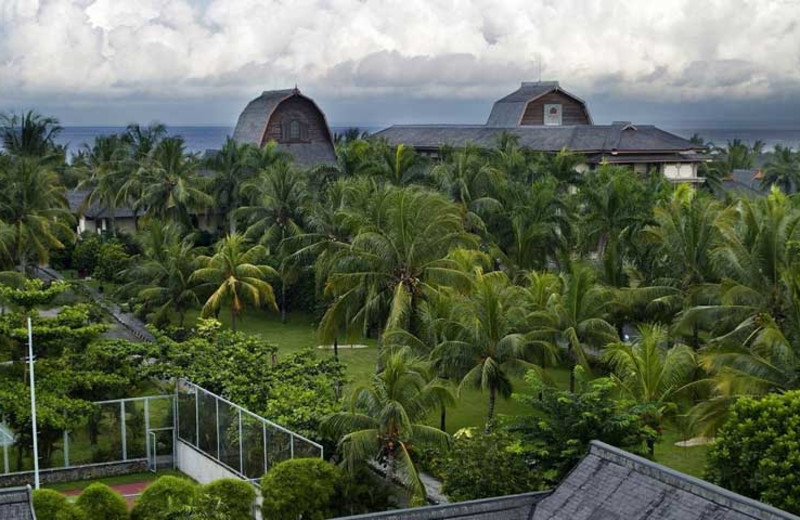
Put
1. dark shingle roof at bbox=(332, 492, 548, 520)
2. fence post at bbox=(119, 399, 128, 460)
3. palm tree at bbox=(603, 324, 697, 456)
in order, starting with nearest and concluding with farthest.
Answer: dark shingle roof at bbox=(332, 492, 548, 520), palm tree at bbox=(603, 324, 697, 456), fence post at bbox=(119, 399, 128, 460)

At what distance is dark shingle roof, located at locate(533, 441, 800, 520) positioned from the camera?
48.0 ft

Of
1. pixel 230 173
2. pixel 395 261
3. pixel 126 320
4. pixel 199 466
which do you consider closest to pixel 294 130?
pixel 230 173

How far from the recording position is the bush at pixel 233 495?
20359 millimetres

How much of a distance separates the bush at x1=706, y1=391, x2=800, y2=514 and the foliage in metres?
1.55

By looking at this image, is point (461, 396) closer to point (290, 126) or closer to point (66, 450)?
point (66, 450)

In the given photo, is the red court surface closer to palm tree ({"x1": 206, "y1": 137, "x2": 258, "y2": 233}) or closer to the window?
palm tree ({"x1": 206, "y1": 137, "x2": 258, "y2": 233})

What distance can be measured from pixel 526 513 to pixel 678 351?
8.69 metres

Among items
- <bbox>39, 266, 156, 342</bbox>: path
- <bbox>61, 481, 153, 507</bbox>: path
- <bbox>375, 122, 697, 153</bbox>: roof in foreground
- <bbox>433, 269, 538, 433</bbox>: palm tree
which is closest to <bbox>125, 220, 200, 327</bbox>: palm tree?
<bbox>39, 266, 156, 342</bbox>: path

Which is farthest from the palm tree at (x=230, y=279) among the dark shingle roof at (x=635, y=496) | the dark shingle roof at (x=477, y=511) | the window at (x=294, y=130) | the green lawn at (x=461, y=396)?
the window at (x=294, y=130)

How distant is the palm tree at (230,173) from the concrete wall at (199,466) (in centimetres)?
2515

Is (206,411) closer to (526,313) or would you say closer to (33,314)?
(33,314)

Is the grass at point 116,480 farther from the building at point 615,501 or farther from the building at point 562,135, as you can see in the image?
the building at point 562,135

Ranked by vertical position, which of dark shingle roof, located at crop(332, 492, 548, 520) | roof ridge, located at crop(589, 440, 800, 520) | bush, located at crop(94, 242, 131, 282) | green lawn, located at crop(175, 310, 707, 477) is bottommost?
green lawn, located at crop(175, 310, 707, 477)

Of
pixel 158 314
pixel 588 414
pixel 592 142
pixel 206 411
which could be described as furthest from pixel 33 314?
pixel 592 142
